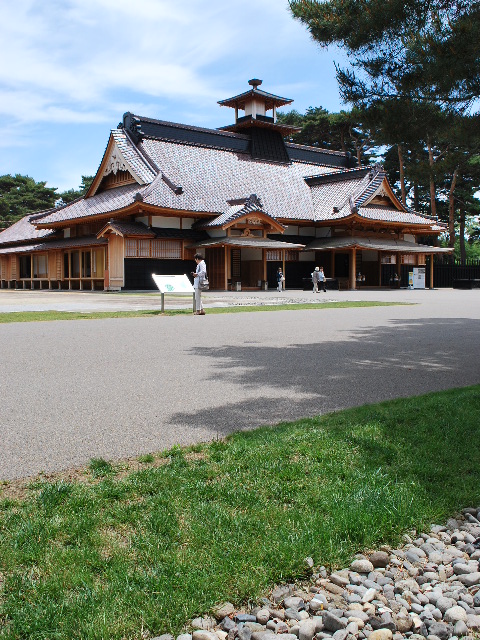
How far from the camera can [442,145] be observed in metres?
9.64

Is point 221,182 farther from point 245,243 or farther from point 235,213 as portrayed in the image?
point 245,243

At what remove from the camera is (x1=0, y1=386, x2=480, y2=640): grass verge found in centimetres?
235

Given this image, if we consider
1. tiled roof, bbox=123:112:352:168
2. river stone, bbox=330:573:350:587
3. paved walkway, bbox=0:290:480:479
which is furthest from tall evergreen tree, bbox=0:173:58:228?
river stone, bbox=330:573:350:587

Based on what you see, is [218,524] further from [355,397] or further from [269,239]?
[269,239]

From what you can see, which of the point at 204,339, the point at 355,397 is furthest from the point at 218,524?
the point at 204,339

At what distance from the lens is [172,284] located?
1554 centimetres

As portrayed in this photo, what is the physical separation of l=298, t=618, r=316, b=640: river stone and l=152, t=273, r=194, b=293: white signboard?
13217 millimetres

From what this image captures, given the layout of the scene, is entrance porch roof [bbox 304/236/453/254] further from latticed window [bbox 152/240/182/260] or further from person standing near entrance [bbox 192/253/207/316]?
person standing near entrance [bbox 192/253/207/316]

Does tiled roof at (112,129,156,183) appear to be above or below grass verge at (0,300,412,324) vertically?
above

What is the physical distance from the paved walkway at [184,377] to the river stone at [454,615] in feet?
7.55

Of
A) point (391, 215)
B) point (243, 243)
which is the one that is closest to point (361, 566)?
point (243, 243)

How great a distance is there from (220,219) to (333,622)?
30.8m

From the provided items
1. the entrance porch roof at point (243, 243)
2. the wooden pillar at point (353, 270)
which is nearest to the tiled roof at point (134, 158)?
the entrance porch roof at point (243, 243)

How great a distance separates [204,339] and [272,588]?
7755 millimetres
